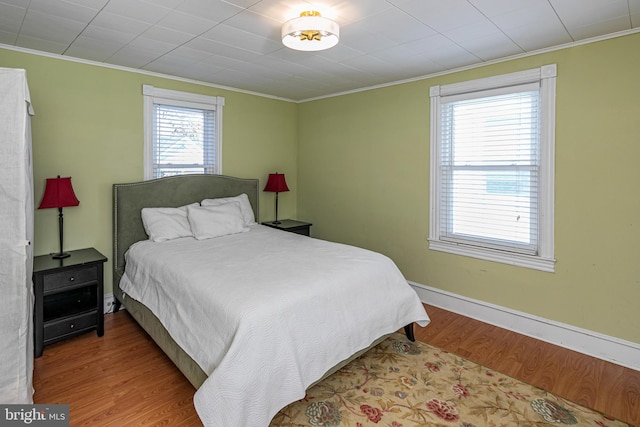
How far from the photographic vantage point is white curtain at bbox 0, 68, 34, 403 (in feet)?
6.05

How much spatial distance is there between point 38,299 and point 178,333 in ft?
4.17

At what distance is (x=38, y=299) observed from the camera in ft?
8.48

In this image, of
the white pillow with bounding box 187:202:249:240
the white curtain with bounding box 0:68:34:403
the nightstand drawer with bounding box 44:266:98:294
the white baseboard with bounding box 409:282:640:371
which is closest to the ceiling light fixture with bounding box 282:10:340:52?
the white curtain with bounding box 0:68:34:403

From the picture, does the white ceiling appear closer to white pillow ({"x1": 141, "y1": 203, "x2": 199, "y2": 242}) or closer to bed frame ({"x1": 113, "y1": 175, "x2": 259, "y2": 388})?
bed frame ({"x1": 113, "y1": 175, "x2": 259, "y2": 388})

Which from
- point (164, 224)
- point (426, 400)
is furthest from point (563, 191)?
point (164, 224)

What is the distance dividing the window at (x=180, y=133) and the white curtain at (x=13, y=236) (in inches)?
69.2

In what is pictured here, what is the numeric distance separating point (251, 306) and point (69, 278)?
6.09 ft

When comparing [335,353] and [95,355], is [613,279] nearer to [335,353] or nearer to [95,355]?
[335,353]

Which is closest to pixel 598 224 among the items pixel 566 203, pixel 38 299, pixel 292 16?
pixel 566 203

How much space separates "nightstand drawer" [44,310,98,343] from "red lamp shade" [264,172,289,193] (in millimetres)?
2321

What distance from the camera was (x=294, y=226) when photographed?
4.54 metres

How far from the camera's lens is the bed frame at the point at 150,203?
270cm

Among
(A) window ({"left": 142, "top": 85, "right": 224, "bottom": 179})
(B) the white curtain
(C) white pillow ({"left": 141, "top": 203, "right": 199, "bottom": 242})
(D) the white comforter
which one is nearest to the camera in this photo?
(D) the white comforter

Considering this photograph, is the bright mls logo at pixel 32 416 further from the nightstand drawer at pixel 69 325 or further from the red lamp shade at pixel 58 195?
the red lamp shade at pixel 58 195
